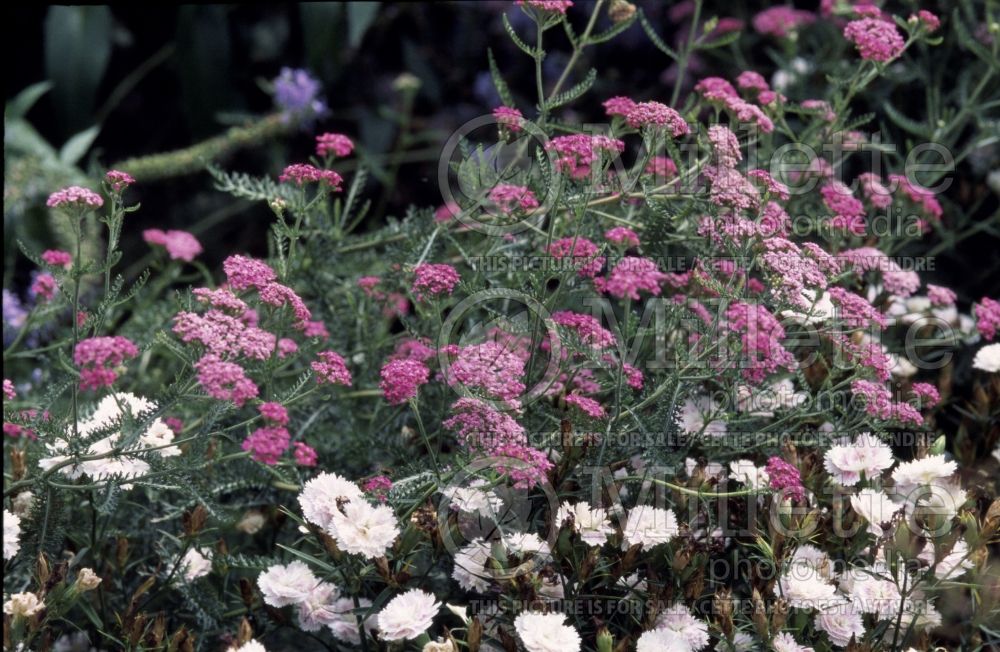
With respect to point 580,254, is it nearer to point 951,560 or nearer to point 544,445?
point 544,445

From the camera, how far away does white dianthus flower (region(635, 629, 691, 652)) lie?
4.12ft

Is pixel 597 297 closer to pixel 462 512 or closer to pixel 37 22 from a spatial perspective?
pixel 462 512

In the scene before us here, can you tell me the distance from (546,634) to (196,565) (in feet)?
1.71

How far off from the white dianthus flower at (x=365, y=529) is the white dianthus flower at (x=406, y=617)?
0.20 ft

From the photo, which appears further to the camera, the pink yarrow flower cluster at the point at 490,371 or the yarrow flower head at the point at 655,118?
the yarrow flower head at the point at 655,118

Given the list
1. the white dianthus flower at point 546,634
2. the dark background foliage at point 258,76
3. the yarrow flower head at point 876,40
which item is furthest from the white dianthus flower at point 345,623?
the dark background foliage at point 258,76

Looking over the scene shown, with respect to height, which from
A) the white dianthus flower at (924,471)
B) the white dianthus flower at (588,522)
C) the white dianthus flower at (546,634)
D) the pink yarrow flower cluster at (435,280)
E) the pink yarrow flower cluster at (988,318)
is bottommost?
the white dianthus flower at (546,634)

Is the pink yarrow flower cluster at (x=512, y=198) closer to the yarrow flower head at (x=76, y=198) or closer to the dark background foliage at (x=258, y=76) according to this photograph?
the yarrow flower head at (x=76, y=198)

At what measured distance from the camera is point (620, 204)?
1.69 meters

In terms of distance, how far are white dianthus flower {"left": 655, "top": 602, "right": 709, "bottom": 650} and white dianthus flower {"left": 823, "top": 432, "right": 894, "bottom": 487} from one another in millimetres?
259

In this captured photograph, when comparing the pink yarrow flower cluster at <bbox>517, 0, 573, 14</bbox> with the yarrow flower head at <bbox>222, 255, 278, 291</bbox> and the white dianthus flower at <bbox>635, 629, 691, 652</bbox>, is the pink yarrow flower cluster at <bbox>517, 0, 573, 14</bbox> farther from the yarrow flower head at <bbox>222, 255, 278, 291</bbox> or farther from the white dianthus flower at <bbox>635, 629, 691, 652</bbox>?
the white dianthus flower at <bbox>635, 629, 691, 652</bbox>

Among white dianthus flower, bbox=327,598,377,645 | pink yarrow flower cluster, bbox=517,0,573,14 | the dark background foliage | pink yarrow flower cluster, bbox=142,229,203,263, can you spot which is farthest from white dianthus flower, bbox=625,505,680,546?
the dark background foliage

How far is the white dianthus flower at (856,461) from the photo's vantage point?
137cm

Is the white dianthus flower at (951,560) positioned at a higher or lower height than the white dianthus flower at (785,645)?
higher
